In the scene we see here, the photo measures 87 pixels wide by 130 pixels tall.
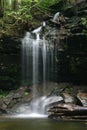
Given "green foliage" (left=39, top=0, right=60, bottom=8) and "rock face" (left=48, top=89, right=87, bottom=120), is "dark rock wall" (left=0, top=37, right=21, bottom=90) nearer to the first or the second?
"green foliage" (left=39, top=0, right=60, bottom=8)

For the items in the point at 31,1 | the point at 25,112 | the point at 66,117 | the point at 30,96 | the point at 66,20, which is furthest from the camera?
the point at 31,1

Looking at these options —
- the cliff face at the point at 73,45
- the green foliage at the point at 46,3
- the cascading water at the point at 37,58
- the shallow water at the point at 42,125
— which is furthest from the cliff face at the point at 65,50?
the shallow water at the point at 42,125

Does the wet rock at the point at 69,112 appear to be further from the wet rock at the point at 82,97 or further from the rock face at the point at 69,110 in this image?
the wet rock at the point at 82,97

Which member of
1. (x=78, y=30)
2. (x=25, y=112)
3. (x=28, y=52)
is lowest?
(x=25, y=112)

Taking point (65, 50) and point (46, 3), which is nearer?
point (65, 50)

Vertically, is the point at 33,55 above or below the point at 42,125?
above

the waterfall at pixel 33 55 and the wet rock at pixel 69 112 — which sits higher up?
the waterfall at pixel 33 55

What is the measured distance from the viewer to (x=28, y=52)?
18.4m

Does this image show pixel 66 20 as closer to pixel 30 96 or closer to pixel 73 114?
pixel 30 96

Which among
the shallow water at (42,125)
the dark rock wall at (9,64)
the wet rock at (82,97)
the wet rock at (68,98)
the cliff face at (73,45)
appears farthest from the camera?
the dark rock wall at (9,64)

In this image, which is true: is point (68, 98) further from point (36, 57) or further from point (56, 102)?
point (36, 57)

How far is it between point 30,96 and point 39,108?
1.46 meters

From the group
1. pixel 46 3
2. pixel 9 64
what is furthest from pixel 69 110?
pixel 46 3

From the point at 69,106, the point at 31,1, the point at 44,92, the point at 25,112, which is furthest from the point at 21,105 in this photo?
the point at 31,1
